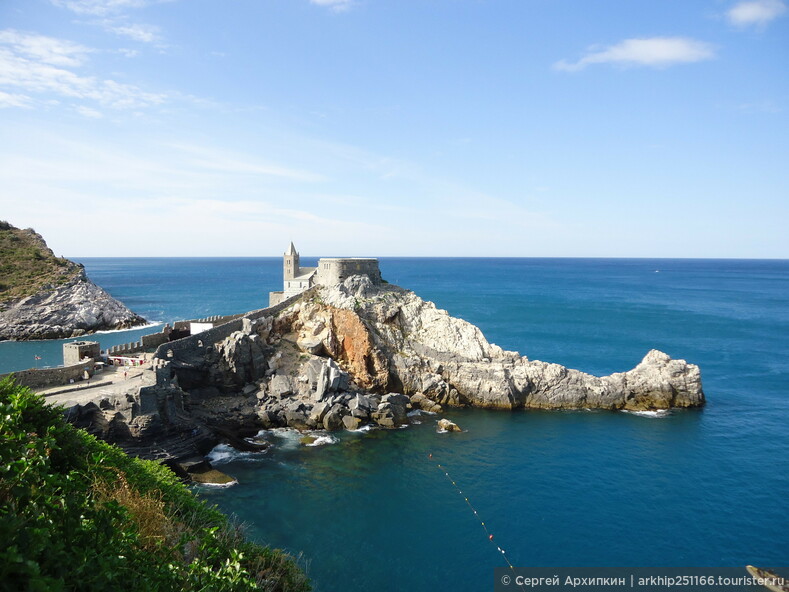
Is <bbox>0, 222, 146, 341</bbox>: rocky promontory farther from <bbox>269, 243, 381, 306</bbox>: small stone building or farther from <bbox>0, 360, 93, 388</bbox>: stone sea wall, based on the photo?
<bbox>0, 360, 93, 388</bbox>: stone sea wall

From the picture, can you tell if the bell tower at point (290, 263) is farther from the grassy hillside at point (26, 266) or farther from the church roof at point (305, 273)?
the grassy hillside at point (26, 266)

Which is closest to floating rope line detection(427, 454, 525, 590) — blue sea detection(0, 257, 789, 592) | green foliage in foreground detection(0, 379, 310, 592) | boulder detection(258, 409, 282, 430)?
blue sea detection(0, 257, 789, 592)

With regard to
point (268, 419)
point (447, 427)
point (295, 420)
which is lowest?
point (447, 427)

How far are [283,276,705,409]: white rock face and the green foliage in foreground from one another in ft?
104

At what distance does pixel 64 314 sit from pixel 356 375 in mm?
53922

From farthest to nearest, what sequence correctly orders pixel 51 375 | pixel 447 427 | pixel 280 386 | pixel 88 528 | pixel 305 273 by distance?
1. pixel 305 273
2. pixel 280 386
3. pixel 447 427
4. pixel 51 375
5. pixel 88 528

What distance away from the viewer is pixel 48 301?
71.7 meters

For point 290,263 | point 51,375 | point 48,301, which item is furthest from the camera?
point 48,301

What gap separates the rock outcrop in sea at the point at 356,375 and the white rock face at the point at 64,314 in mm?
41273

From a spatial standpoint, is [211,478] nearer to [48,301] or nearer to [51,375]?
[51,375]

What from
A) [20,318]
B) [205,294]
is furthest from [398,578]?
[205,294]

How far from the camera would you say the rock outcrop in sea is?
38.1 meters

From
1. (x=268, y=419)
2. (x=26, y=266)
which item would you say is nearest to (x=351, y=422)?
(x=268, y=419)

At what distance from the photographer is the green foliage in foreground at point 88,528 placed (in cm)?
667
